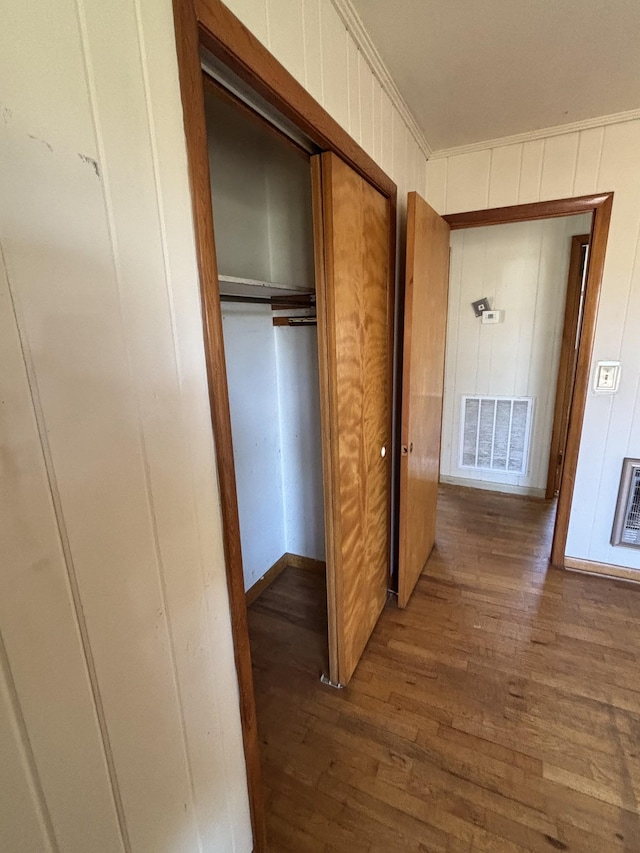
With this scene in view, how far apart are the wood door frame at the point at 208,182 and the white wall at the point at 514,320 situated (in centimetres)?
264

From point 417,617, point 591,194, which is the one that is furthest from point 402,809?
point 591,194

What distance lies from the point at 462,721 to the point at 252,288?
1.92m

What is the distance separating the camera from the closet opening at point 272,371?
188 cm

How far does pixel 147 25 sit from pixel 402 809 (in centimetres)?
206

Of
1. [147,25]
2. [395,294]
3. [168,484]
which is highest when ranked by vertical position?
[147,25]

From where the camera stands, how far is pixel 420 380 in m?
1.99

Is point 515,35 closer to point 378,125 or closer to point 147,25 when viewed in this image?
point 378,125

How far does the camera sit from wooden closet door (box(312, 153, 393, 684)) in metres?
1.32

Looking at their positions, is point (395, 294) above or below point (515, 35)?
below

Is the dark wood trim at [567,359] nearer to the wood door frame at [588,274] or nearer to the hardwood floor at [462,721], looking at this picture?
the wood door frame at [588,274]

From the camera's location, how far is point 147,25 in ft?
2.12

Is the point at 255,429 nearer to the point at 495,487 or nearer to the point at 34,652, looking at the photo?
the point at 34,652

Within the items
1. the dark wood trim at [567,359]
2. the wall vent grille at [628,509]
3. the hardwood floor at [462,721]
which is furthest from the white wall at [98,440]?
the dark wood trim at [567,359]

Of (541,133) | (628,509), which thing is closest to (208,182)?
(541,133)
